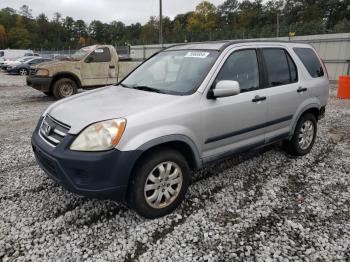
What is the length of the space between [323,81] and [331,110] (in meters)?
4.41

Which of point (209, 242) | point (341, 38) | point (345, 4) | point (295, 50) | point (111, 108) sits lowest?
point (209, 242)

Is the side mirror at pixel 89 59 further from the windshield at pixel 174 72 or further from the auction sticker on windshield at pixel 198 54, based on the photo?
the auction sticker on windshield at pixel 198 54

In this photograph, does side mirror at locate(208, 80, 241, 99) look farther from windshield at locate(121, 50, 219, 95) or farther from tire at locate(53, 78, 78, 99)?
tire at locate(53, 78, 78, 99)

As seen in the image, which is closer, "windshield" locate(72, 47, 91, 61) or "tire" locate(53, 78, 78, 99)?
"tire" locate(53, 78, 78, 99)

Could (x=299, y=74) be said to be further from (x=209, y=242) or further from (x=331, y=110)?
(x=331, y=110)

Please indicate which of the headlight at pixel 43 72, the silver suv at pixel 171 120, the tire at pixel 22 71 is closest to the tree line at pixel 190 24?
the tire at pixel 22 71

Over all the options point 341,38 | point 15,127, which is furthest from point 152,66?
point 341,38

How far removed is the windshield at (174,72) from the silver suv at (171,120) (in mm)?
16

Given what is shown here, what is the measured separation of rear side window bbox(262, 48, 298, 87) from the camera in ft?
13.9

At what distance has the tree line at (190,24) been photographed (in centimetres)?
5586

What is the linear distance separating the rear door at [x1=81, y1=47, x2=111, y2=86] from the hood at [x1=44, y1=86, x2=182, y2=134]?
7163mm

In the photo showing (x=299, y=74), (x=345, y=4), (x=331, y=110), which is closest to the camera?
(x=299, y=74)

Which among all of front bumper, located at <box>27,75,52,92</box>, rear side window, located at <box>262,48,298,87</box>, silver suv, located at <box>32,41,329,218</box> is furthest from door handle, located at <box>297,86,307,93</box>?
front bumper, located at <box>27,75,52,92</box>

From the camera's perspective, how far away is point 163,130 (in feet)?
9.95
